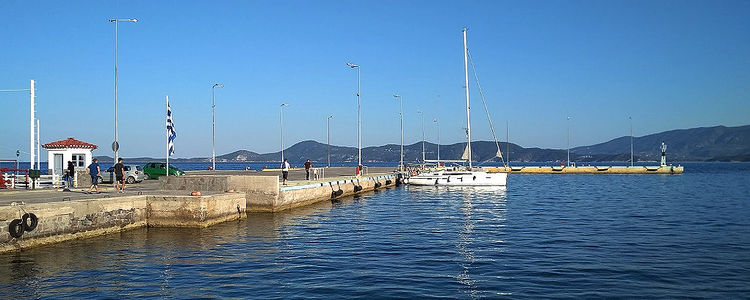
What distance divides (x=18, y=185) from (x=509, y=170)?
341 ft

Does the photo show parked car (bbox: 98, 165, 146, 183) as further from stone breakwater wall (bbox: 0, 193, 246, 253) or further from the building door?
stone breakwater wall (bbox: 0, 193, 246, 253)

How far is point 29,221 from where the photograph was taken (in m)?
18.3

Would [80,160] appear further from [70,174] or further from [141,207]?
[141,207]

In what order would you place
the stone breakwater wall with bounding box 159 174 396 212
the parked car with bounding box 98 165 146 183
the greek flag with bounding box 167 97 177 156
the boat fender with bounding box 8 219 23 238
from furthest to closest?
1. the parked car with bounding box 98 165 146 183
2. the greek flag with bounding box 167 97 177 156
3. the stone breakwater wall with bounding box 159 174 396 212
4. the boat fender with bounding box 8 219 23 238

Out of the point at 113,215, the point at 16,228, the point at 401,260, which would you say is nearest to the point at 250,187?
the point at 113,215

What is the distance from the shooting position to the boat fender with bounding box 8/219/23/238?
57.8 ft

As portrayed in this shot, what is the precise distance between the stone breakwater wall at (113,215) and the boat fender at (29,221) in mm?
135

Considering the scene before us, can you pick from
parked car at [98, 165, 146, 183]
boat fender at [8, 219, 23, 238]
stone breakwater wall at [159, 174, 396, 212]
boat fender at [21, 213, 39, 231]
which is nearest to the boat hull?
Result: stone breakwater wall at [159, 174, 396, 212]

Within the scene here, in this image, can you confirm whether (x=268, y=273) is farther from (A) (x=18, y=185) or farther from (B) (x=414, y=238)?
(A) (x=18, y=185)

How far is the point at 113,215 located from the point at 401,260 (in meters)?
12.4

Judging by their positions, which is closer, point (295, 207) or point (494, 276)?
point (494, 276)

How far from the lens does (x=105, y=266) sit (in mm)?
16344

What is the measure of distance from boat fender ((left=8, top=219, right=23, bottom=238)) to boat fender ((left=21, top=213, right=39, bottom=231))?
136 mm

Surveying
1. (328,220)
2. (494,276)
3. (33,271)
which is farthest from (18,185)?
(494,276)
